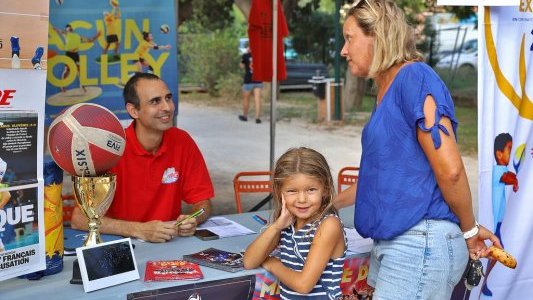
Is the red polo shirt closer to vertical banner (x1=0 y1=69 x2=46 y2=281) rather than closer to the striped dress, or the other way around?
vertical banner (x1=0 y1=69 x2=46 y2=281)

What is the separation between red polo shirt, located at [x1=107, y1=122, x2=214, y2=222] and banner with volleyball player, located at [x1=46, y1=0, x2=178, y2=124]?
4.17 feet

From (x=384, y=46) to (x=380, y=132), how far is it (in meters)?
0.26

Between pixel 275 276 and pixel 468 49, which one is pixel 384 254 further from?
pixel 468 49

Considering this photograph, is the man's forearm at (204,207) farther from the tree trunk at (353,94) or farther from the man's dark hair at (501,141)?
the tree trunk at (353,94)

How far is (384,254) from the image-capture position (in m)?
2.25

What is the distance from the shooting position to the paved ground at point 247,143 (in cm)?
841

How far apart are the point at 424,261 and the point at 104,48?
2927 mm

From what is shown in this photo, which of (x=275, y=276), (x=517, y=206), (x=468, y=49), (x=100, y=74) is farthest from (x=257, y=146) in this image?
(x=468, y=49)

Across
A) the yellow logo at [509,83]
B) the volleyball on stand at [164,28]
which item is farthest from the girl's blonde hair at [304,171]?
the volleyball on stand at [164,28]

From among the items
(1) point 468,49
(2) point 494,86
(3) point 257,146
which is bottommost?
(3) point 257,146

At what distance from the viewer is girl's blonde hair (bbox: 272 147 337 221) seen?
7.73ft

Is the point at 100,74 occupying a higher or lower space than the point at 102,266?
higher

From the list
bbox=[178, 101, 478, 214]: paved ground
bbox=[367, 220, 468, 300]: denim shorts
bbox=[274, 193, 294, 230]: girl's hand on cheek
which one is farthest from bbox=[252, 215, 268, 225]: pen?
bbox=[178, 101, 478, 214]: paved ground

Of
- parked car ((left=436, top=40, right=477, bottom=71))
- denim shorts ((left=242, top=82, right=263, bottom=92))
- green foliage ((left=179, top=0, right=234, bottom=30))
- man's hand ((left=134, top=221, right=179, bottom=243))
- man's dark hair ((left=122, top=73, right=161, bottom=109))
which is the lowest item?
man's hand ((left=134, top=221, right=179, bottom=243))
